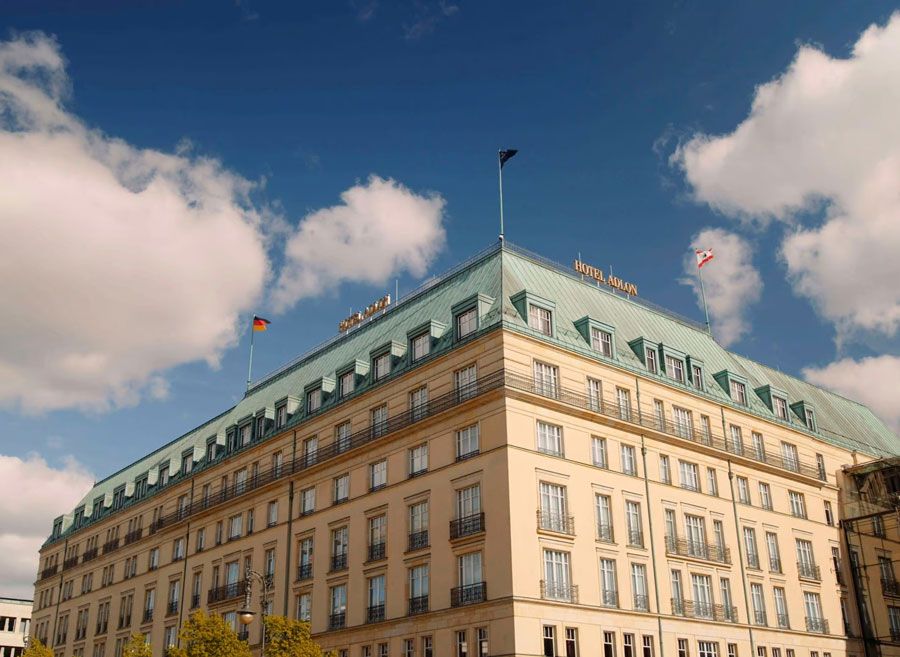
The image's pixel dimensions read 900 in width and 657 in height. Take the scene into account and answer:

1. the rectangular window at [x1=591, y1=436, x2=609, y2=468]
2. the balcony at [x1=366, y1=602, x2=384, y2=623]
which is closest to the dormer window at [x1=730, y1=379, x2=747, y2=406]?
the rectangular window at [x1=591, y1=436, x2=609, y2=468]

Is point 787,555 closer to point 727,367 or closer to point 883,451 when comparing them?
point 727,367

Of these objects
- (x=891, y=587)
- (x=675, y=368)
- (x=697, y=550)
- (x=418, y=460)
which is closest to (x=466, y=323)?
(x=418, y=460)

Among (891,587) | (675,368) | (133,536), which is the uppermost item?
(675,368)

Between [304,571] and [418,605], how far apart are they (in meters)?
12.3

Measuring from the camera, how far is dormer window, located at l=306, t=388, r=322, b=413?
218 ft

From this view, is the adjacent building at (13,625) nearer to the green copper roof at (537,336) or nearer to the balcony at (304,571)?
the green copper roof at (537,336)

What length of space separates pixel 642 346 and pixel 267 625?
28289 mm

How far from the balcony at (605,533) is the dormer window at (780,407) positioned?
22.2 m

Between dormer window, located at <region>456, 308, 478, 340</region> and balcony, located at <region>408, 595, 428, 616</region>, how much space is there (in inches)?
576

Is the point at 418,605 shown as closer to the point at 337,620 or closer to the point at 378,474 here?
the point at 337,620

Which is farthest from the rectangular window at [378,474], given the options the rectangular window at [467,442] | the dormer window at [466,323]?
the dormer window at [466,323]

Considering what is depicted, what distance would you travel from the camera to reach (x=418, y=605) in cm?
5169

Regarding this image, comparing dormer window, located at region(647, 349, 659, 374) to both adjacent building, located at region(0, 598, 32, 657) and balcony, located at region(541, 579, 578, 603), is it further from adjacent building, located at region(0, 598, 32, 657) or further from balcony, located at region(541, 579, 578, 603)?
adjacent building, located at region(0, 598, 32, 657)

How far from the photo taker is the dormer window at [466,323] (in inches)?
2142
